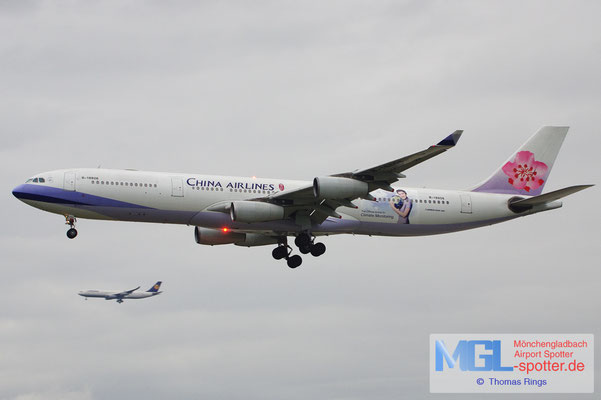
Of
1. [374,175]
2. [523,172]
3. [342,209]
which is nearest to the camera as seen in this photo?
[374,175]

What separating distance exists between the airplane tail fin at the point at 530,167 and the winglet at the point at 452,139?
15555 mm

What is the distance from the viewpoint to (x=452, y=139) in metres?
43.5

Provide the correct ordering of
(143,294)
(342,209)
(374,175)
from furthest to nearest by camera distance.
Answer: (143,294), (342,209), (374,175)

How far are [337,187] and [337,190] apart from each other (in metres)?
0.16

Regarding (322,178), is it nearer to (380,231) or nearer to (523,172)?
(380,231)

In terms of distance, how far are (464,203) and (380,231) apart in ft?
19.3

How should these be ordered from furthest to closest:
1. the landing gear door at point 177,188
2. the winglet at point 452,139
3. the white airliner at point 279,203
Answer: the landing gear door at point 177,188, the white airliner at point 279,203, the winglet at point 452,139

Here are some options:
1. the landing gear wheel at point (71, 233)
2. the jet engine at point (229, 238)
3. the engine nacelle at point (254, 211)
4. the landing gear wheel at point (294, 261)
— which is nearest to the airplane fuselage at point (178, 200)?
the landing gear wheel at point (71, 233)

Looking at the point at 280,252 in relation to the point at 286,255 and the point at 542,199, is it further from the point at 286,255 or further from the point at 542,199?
the point at 542,199

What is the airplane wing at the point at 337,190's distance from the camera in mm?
45375

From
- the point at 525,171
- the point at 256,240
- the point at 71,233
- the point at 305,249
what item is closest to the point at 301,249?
the point at 305,249

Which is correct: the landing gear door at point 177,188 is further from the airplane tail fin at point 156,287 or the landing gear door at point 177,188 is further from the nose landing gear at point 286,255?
the airplane tail fin at point 156,287

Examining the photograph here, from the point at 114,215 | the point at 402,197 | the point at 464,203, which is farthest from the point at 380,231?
the point at 114,215

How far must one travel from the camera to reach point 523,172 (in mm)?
60062
